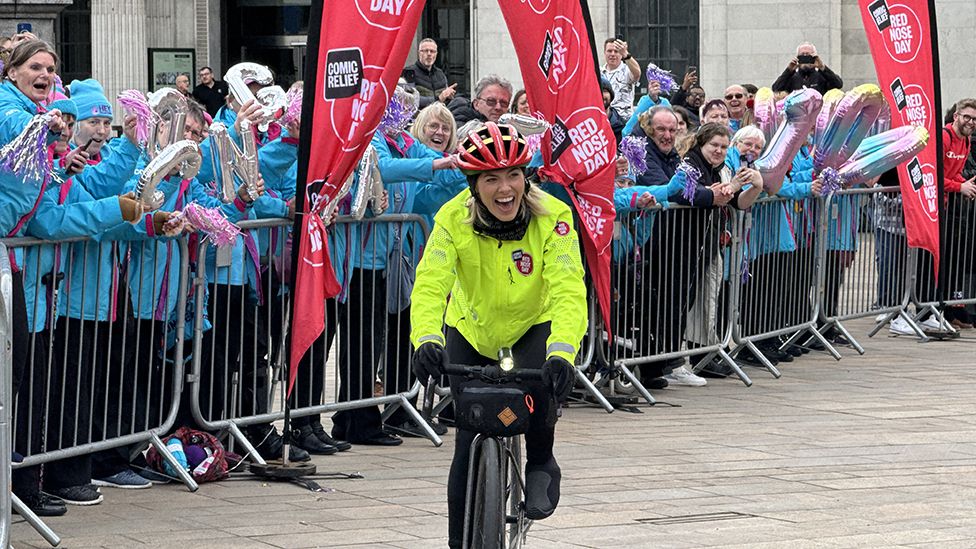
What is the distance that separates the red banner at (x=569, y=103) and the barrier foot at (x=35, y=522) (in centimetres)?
420

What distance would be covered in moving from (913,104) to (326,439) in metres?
6.75

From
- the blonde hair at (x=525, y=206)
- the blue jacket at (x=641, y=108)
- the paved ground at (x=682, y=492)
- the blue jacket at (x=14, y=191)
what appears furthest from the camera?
the blue jacket at (x=641, y=108)

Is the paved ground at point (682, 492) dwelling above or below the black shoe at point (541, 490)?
below

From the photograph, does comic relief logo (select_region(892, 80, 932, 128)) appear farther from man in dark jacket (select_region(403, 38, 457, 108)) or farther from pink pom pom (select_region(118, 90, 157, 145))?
pink pom pom (select_region(118, 90, 157, 145))

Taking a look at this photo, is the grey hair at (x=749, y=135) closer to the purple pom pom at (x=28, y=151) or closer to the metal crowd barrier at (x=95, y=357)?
the metal crowd barrier at (x=95, y=357)

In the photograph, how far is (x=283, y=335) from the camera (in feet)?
32.6

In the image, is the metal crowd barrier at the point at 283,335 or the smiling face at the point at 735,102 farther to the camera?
the smiling face at the point at 735,102

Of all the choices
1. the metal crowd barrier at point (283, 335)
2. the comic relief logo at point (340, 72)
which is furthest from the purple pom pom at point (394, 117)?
the comic relief logo at point (340, 72)

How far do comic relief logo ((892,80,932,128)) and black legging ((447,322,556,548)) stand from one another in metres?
8.60

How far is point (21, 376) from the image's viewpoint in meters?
7.39

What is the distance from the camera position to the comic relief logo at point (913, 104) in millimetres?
14758

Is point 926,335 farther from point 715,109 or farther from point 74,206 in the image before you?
point 74,206

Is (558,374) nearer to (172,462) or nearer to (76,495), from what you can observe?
(76,495)

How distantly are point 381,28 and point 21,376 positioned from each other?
8.61 feet
